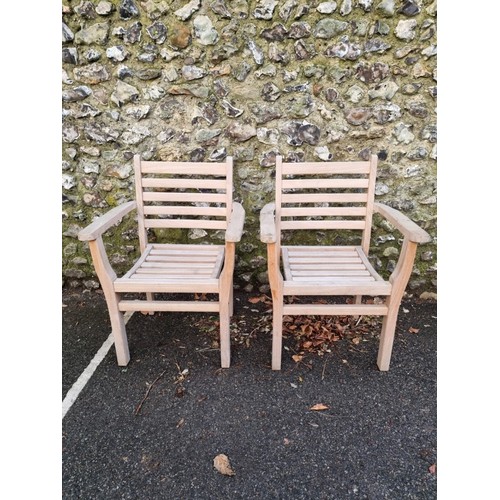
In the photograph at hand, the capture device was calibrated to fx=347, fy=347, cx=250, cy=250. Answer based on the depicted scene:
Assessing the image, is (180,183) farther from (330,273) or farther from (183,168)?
(330,273)

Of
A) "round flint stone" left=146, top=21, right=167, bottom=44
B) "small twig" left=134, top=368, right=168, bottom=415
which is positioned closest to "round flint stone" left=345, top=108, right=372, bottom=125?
"round flint stone" left=146, top=21, right=167, bottom=44

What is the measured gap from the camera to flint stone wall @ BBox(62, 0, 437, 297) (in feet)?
6.73

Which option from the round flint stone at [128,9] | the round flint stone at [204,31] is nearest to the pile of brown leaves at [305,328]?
the round flint stone at [204,31]

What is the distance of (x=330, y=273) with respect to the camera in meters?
1.82

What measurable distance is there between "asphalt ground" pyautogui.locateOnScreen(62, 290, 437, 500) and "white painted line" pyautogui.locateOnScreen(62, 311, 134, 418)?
29 mm

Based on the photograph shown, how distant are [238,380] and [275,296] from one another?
0.51 metres

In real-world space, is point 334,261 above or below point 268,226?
below

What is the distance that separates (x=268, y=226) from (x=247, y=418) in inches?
35.4

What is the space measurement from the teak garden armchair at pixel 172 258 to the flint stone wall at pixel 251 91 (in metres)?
0.28

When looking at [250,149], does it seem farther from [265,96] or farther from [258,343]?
[258,343]

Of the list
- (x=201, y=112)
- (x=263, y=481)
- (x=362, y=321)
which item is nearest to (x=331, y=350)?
(x=362, y=321)

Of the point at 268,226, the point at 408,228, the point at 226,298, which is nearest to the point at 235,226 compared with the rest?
the point at 268,226

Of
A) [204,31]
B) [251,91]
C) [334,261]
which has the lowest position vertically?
[334,261]

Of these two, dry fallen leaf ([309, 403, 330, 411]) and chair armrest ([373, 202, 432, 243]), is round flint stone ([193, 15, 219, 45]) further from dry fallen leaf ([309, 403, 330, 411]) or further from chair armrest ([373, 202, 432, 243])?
dry fallen leaf ([309, 403, 330, 411])
